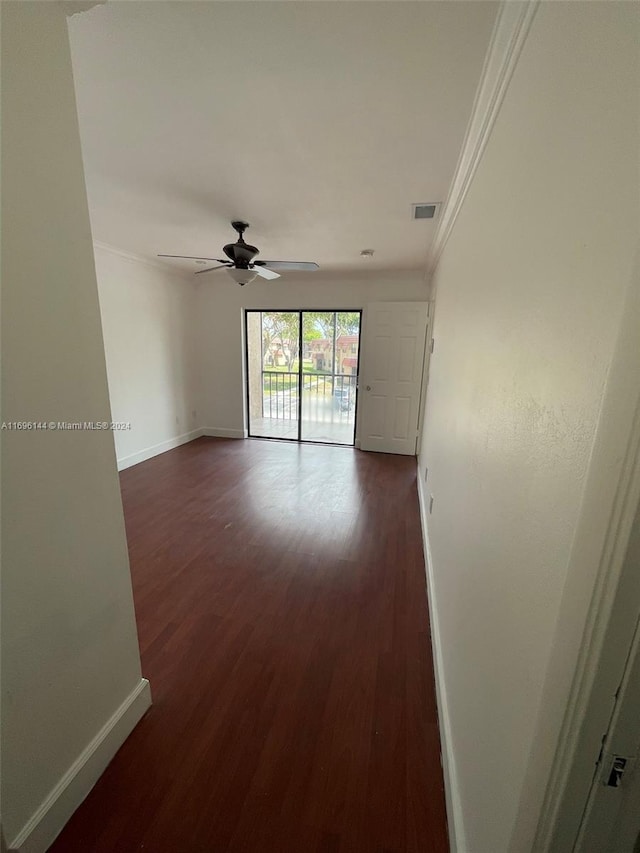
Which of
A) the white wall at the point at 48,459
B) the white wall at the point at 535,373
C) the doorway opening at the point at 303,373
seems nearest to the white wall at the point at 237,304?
the doorway opening at the point at 303,373

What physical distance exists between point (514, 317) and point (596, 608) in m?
0.73

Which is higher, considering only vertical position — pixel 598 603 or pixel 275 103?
pixel 275 103

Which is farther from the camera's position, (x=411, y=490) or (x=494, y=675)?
(x=411, y=490)

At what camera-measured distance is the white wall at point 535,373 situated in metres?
0.51

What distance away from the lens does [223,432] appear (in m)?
5.26

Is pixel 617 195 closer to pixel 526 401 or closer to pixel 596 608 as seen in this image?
pixel 526 401

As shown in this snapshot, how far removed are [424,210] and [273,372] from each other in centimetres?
376

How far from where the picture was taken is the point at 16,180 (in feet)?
2.54

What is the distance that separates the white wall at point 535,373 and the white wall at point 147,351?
149 inches

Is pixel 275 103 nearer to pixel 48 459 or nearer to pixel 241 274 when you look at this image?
pixel 241 274

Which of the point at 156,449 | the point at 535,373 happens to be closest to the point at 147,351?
the point at 156,449

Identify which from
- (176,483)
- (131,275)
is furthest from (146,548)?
(131,275)

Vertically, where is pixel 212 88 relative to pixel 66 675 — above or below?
above

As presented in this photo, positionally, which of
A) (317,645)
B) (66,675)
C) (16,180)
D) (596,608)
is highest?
(16,180)
